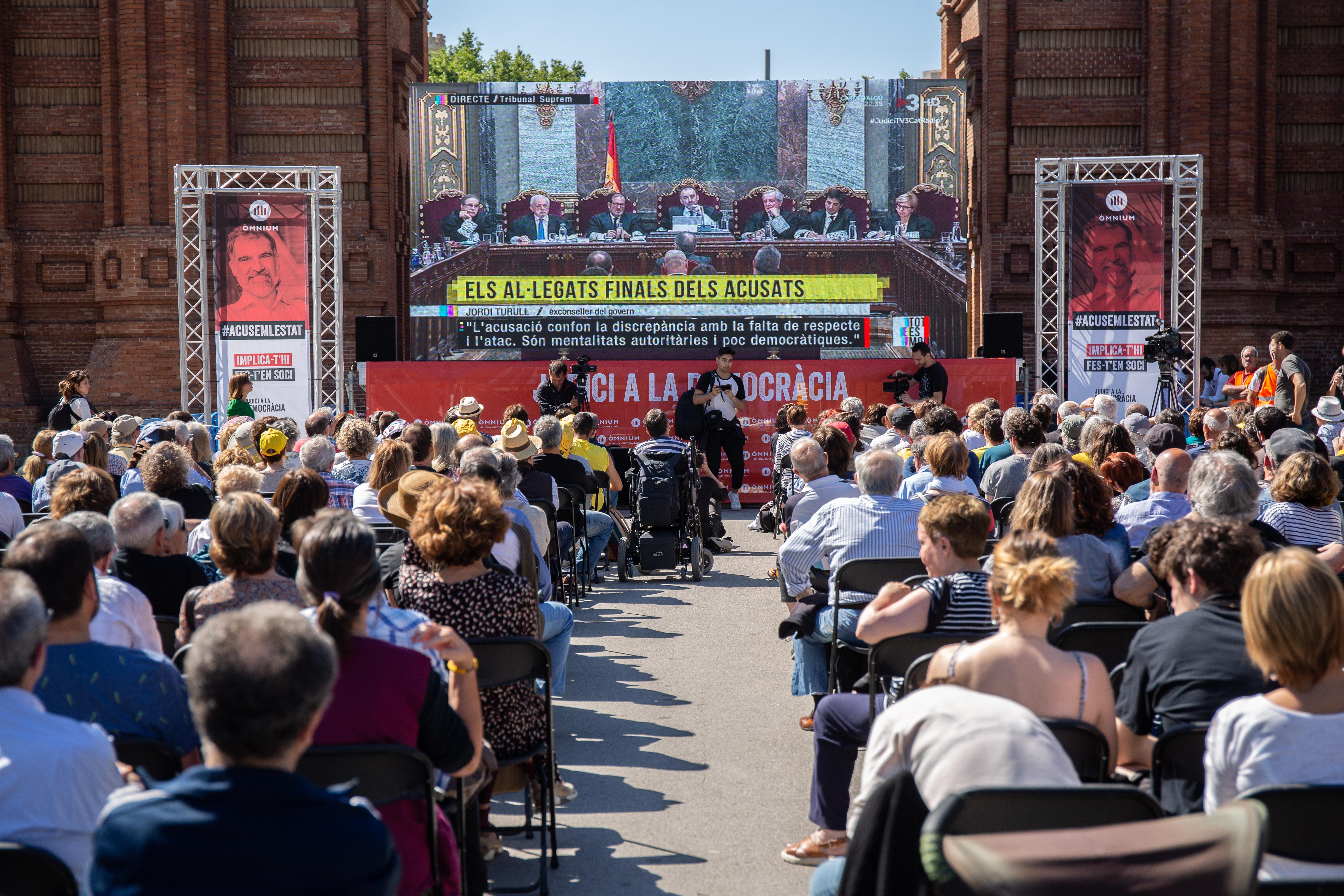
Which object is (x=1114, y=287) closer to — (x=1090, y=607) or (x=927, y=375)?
(x=927, y=375)

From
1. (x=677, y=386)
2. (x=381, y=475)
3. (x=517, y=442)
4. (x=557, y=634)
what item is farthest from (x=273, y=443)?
(x=677, y=386)

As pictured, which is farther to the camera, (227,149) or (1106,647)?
(227,149)

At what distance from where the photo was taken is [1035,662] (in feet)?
10.6

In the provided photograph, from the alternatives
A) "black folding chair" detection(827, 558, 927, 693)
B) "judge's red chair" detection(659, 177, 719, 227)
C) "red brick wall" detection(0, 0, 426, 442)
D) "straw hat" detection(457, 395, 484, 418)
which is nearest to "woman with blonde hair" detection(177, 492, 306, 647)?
"black folding chair" detection(827, 558, 927, 693)

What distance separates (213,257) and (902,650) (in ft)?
54.9

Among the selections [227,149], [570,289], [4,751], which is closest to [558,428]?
[4,751]

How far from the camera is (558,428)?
880cm

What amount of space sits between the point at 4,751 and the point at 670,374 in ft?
41.8

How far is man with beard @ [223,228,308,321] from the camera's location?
15.2m

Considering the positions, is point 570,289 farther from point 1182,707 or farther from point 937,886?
point 937,886

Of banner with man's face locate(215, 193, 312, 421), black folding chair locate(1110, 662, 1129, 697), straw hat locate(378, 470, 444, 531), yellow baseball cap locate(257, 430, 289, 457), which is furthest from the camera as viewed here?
banner with man's face locate(215, 193, 312, 421)

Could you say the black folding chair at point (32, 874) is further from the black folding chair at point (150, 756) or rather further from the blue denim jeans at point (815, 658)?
the blue denim jeans at point (815, 658)

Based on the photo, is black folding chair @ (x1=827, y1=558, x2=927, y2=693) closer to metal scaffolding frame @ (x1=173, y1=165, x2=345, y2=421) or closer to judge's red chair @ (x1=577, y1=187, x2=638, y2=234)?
metal scaffolding frame @ (x1=173, y1=165, x2=345, y2=421)

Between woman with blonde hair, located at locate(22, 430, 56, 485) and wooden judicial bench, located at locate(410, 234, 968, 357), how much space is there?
944 cm
